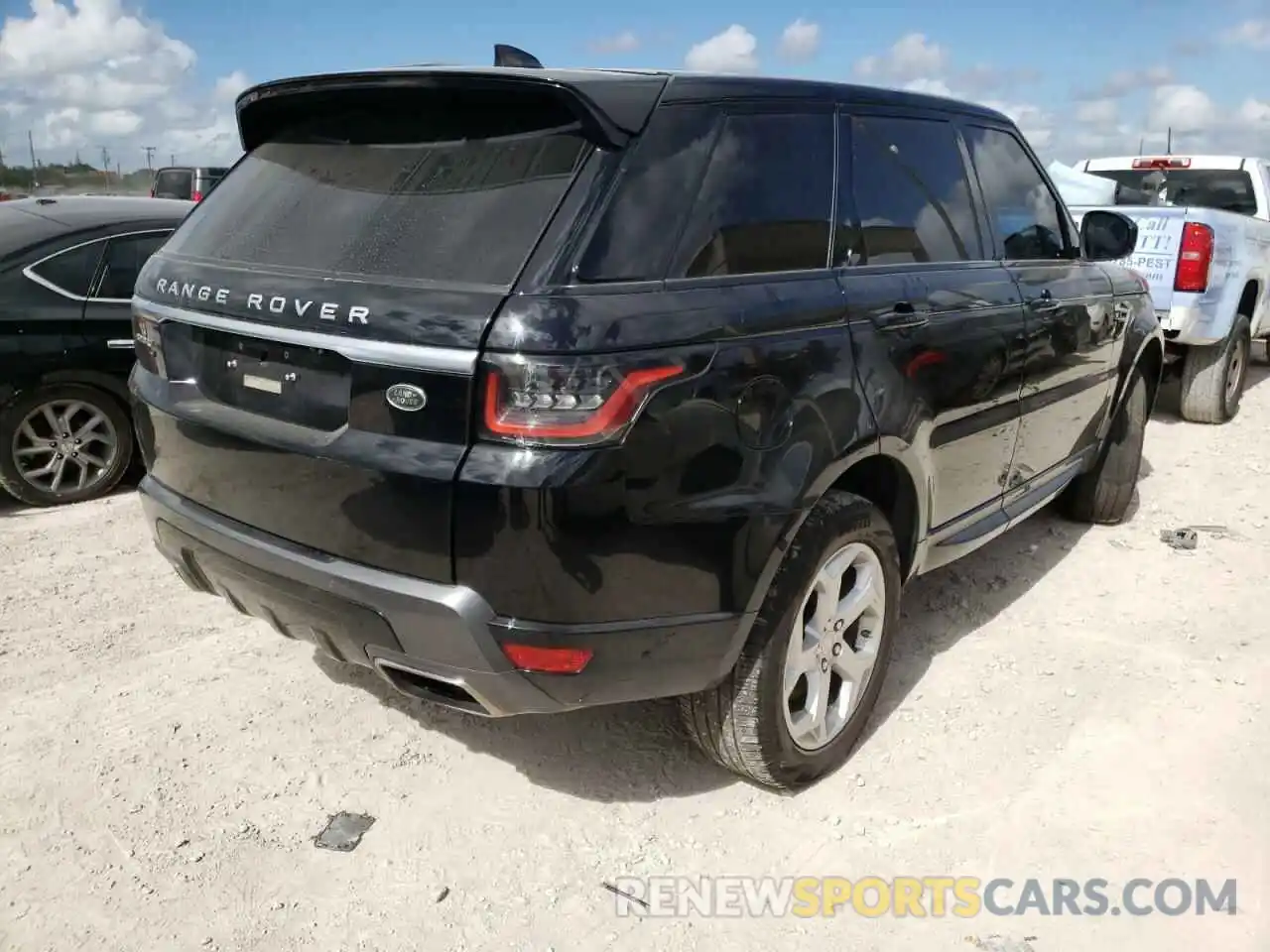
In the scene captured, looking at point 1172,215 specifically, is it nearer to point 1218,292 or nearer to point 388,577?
point 1218,292

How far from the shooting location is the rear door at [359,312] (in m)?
2.19

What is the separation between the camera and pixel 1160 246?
705cm

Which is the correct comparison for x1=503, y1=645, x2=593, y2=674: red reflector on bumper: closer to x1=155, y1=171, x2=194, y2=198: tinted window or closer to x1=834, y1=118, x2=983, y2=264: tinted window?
x1=834, y1=118, x2=983, y2=264: tinted window

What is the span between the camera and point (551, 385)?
2.11 m

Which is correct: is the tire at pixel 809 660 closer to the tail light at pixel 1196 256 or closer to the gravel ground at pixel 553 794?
the gravel ground at pixel 553 794

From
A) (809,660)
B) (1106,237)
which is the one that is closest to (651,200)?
(809,660)

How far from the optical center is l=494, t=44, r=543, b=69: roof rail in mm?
2830

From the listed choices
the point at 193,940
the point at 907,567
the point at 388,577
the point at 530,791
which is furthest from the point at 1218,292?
the point at 193,940

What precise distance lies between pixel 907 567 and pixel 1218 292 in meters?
5.21

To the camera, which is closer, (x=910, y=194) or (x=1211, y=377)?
(x=910, y=194)

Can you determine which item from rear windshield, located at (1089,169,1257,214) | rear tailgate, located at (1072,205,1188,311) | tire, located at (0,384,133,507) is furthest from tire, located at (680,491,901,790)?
rear windshield, located at (1089,169,1257,214)

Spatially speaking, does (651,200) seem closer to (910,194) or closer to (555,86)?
(555,86)
